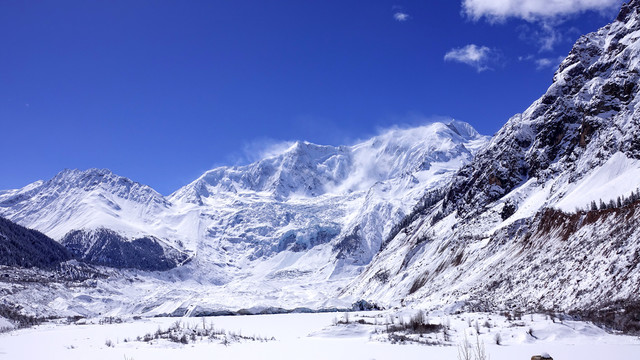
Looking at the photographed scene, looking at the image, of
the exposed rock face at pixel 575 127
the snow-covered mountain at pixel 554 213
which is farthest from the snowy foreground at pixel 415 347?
the exposed rock face at pixel 575 127

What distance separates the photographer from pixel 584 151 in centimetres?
9100

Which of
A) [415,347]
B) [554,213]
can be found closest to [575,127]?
[554,213]

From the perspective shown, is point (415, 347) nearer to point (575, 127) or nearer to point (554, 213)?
point (554, 213)

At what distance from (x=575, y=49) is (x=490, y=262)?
7926 centimetres

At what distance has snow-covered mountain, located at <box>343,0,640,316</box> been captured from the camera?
185 ft

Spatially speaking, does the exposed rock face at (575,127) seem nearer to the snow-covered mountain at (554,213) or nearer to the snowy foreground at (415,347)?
the snow-covered mountain at (554,213)

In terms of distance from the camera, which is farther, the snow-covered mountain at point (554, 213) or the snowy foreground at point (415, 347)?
the snow-covered mountain at point (554, 213)

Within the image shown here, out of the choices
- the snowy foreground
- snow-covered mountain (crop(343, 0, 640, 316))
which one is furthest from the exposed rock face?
the snowy foreground

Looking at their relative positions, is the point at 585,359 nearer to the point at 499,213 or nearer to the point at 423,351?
the point at 423,351

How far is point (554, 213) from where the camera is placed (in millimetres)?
78312

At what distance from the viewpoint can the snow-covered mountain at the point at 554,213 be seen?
56.4 metres

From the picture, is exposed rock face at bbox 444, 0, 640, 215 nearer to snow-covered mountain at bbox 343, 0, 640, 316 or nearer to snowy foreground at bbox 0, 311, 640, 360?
snow-covered mountain at bbox 343, 0, 640, 316

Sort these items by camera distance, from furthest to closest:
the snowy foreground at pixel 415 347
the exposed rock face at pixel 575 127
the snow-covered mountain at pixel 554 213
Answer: the exposed rock face at pixel 575 127, the snow-covered mountain at pixel 554 213, the snowy foreground at pixel 415 347

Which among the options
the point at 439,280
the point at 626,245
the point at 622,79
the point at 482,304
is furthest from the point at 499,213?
the point at 626,245
